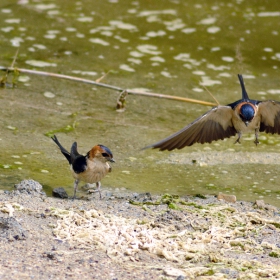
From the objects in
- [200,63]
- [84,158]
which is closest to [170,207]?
[84,158]

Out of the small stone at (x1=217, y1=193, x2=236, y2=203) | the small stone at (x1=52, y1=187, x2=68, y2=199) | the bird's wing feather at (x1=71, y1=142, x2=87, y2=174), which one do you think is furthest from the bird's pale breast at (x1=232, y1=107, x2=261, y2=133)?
the small stone at (x1=52, y1=187, x2=68, y2=199)

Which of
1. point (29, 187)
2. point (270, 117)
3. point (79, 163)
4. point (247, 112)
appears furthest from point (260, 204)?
point (29, 187)

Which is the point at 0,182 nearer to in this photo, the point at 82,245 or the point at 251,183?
the point at 82,245

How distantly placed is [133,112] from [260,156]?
167 centimetres

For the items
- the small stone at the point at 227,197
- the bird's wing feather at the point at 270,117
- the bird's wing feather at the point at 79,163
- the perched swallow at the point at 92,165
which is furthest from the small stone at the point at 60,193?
the bird's wing feather at the point at 270,117

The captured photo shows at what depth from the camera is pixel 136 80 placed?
8852mm

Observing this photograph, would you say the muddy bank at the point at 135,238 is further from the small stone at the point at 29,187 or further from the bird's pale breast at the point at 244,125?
the bird's pale breast at the point at 244,125

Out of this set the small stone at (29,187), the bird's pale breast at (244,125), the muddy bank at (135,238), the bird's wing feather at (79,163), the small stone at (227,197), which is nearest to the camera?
the muddy bank at (135,238)

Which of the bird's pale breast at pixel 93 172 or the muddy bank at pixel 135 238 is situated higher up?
the bird's pale breast at pixel 93 172

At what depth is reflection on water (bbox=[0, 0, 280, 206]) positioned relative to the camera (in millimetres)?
6551

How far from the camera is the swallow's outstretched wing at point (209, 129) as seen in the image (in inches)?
243

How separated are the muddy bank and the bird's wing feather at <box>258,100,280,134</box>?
1.01 m

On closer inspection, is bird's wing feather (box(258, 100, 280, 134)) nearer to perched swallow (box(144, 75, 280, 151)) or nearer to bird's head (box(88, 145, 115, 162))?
perched swallow (box(144, 75, 280, 151))

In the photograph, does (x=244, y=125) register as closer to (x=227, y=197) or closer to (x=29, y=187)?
(x=227, y=197)
